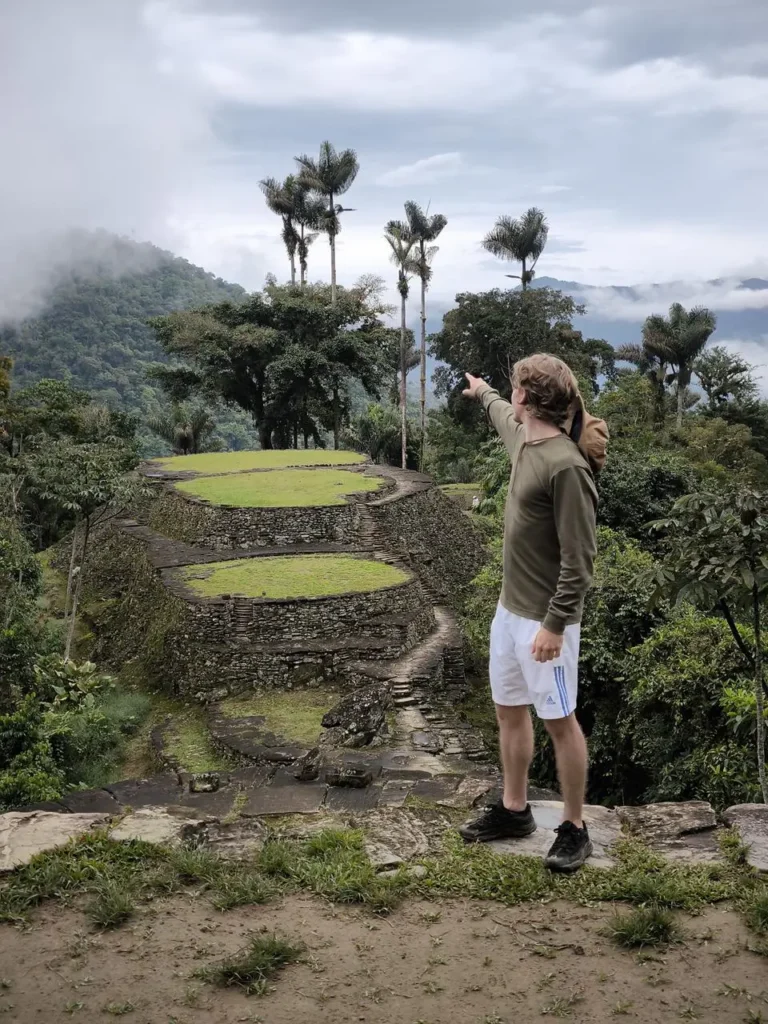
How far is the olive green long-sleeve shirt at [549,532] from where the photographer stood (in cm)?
269

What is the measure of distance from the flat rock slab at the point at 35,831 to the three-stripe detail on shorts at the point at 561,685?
5.74 ft

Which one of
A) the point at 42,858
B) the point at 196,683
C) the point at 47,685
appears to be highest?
the point at 42,858

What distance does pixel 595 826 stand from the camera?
3.33 meters

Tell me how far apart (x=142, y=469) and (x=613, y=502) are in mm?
10540

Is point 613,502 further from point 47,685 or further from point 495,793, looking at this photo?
point 495,793

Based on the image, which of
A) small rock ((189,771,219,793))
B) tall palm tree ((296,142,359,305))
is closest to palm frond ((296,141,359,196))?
tall palm tree ((296,142,359,305))

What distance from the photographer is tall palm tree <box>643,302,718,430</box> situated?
1119 inches

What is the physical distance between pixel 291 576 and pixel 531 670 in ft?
34.6

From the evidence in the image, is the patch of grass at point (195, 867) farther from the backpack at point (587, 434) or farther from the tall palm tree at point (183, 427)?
the tall palm tree at point (183, 427)

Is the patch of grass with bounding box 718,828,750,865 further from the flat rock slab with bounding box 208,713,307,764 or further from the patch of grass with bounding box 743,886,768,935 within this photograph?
the flat rock slab with bounding box 208,713,307,764

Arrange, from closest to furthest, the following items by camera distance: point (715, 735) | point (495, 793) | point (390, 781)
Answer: point (495, 793) < point (390, 781) < point (715, 735)

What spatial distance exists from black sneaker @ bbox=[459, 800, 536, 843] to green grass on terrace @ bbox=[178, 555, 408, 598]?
9.10m

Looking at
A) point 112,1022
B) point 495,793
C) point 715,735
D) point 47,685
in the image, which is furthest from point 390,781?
point 47,685

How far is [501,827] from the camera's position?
3.18 meters
